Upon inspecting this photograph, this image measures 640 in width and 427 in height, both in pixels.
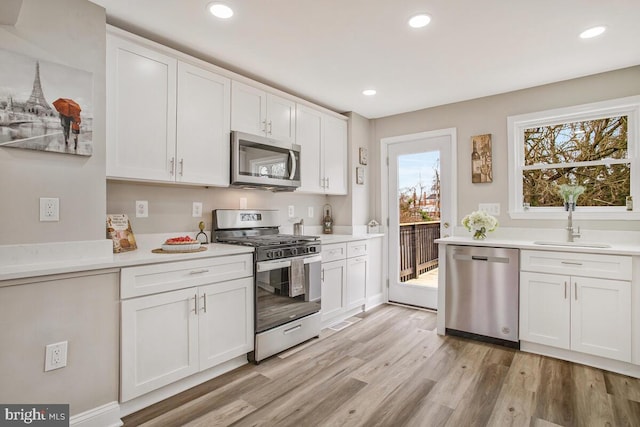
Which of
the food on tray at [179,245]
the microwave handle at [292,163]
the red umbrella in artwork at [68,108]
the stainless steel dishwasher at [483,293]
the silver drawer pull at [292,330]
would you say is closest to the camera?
the red umbrella in artwork at [68,108]

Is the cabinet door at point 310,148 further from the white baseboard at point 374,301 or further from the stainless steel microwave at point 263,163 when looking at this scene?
the white baseboard at point 374,301

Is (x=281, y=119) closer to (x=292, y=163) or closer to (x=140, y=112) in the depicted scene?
(x=292, y=163)

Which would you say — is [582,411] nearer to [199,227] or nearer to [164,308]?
[164,308]

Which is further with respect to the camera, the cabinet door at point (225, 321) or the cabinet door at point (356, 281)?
the cabinet door at point (356, 281)

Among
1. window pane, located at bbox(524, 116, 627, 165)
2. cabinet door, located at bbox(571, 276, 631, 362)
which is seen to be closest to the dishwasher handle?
cabinet door, located at bbox(571, 276, 631, 362)

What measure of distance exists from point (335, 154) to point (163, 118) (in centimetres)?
205

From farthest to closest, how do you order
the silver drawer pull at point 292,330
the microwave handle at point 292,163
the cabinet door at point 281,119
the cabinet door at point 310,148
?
the cabinet door at point 310,148
the microwave handle at point 292,163
the cabinet door at point 281,119
the silver drawer pull at point 292,330

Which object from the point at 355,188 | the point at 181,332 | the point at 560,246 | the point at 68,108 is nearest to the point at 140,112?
the point at 68,108

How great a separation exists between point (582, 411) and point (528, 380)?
1.25 ft

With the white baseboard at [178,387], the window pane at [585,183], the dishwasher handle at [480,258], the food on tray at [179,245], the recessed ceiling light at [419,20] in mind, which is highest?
the recessed ceiling light at [419,20]

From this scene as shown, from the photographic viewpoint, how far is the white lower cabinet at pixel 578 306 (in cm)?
243

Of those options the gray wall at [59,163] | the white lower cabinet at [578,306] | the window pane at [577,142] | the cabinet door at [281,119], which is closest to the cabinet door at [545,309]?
the white lower cabinet at [578,306]

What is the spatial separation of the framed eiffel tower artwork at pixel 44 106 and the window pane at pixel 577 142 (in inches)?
149

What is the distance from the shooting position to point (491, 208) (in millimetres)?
3504
